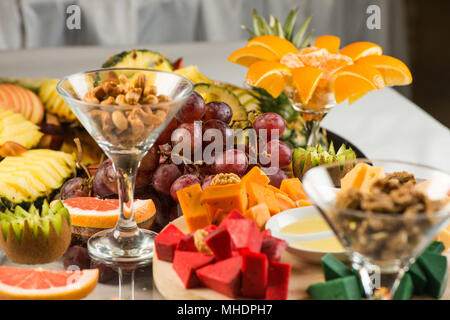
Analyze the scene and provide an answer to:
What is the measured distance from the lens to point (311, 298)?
2.19ft

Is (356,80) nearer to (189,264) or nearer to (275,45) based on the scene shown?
(275,45)

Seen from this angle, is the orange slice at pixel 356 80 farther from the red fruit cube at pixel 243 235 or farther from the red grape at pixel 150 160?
the red fruit cube at pixel 243 235

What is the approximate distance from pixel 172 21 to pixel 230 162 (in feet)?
7.37

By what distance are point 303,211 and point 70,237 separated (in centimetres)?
33

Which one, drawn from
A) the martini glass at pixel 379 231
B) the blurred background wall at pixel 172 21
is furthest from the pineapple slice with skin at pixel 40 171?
the blurred background wall at pixel 172 21

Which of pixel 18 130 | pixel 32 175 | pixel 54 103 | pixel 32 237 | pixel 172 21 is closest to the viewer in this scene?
pixel 32 237

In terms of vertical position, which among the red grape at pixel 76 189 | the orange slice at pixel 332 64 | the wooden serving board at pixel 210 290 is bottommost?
the wooden serving board at pixel 210 290

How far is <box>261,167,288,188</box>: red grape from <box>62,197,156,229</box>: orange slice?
20cm

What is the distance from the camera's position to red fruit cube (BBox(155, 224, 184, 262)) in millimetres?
733

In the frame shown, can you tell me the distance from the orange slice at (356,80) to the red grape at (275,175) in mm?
203

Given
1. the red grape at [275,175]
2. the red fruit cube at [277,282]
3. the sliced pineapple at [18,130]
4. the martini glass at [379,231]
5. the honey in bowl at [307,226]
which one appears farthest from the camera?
the sliced pineapple at [18,130]

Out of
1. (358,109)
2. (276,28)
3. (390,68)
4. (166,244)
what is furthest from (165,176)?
(358,109)

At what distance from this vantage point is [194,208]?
79cm

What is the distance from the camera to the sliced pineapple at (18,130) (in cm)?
120
